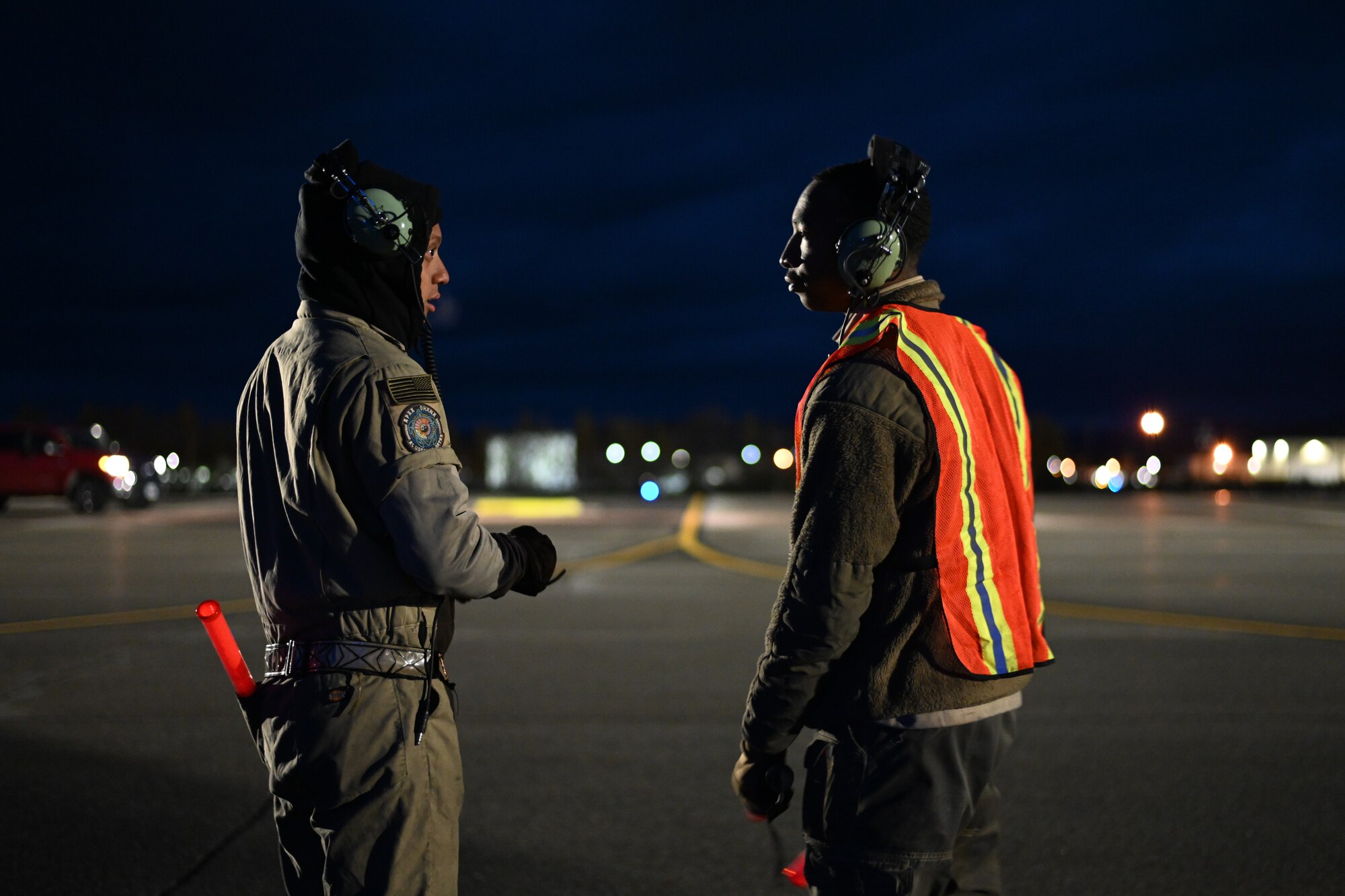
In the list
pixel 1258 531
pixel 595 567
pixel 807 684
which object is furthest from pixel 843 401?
pixel 1258 531

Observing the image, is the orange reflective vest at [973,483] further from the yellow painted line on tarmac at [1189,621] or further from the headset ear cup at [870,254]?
the yellow painted line on tarmac at [1189,621]

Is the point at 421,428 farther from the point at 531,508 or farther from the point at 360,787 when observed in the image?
the point at 531,508

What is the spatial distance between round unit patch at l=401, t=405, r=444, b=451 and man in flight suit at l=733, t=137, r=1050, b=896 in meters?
0.78

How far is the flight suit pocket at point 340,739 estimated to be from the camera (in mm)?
2502

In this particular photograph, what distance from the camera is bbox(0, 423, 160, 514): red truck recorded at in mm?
26969

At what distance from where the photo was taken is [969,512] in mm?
2428

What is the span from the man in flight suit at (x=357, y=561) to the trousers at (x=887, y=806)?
805 millimetres

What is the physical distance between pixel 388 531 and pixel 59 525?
24.4 metres

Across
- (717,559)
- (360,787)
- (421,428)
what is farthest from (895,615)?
(717,559)

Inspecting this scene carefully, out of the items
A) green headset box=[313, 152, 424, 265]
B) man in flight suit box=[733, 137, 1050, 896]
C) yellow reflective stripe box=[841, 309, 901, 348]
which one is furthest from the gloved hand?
green headset box=[313, 152, 424, 265]

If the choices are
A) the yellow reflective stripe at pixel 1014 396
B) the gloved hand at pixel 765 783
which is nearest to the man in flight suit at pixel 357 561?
the gloved hand at pixel 765 783

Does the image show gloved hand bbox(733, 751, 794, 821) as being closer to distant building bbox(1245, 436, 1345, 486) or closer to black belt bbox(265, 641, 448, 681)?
black belt bbox(265, 641, 448, 681)

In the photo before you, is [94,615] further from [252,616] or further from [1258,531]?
[1258,531]

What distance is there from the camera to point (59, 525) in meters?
23.8
